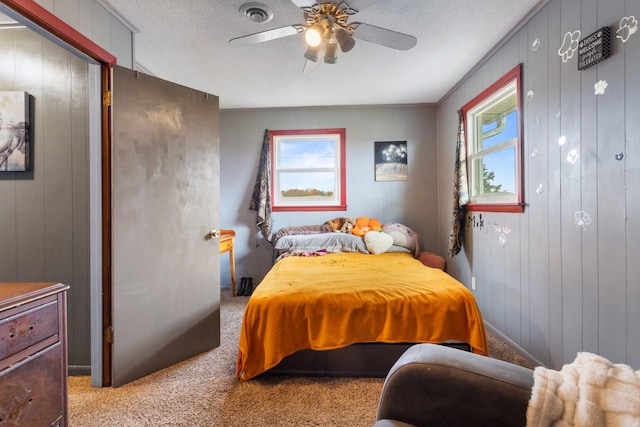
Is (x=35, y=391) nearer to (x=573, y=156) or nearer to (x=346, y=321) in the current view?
(x=346, y=321)

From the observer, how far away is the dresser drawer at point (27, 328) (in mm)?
963

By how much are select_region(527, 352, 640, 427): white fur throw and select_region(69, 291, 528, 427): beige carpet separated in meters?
0.97

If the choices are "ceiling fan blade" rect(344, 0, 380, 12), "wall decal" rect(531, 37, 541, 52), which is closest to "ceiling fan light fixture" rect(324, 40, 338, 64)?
"ceiling fan blade" rect(344, 0, 380, 12)

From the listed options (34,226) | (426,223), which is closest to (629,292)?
(426,223)

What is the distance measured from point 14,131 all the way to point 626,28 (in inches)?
137

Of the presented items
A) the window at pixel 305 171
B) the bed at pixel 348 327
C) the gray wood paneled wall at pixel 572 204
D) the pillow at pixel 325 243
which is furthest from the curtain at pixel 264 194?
the gray wood paneled wall at pixel 572 204

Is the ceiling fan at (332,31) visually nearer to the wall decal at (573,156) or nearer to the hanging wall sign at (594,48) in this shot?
the hanging wall sign at (594,48)

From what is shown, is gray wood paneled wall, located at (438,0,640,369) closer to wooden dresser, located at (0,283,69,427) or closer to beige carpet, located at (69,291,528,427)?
beige carpet, located at (69,291,528,427)

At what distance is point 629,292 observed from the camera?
134cm

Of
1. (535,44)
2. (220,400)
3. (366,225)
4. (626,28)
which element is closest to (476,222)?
(366,225)

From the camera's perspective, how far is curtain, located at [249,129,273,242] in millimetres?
3719

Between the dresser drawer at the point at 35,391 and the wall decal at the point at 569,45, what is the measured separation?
2976mm

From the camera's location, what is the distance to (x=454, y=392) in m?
0.83

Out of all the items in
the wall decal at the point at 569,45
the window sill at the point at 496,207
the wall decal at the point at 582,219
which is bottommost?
the wall decal at the point at 582,219
